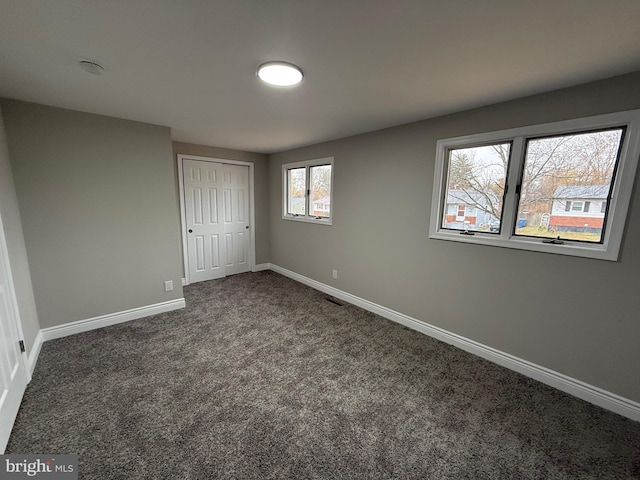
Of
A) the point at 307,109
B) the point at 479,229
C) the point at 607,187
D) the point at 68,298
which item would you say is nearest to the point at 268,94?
the point at 307,109

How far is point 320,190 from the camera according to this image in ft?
13.4

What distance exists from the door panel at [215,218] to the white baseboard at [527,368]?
104 inches

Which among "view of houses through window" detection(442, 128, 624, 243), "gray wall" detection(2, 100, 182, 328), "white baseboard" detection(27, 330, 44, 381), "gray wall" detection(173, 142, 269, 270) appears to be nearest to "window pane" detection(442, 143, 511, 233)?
"view of houses through window" detection(442, 128, 624, 243)

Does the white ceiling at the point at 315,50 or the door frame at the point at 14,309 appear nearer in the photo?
the white ceiling at the point at 315,50

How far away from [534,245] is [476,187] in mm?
708

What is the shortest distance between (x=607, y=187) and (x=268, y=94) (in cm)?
260

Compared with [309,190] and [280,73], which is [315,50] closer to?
[280,73]

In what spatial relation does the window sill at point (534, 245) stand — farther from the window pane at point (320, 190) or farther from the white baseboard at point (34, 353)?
the white baseboard at point (34, 353)

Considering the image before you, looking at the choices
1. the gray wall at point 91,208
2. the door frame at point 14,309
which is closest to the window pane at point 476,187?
the gray wall at point 91,208

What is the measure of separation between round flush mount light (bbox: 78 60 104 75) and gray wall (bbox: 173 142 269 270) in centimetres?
245

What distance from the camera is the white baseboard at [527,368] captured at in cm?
181

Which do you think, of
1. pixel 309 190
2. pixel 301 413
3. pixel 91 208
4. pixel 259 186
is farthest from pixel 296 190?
pixel 301 413

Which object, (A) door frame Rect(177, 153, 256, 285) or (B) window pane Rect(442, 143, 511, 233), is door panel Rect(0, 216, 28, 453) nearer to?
(A) door frame Rect(177, 153, 256, 285)

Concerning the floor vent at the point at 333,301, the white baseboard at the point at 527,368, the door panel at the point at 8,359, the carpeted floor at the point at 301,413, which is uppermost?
Result: the door panel at the point at 8,359
